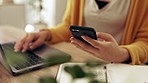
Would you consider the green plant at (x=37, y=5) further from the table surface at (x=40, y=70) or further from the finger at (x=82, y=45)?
the finger at (x=82, y=45)

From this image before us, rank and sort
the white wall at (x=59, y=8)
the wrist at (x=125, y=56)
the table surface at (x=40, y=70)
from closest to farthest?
the table surface at (x=40, y=70) → the wrist at (x=125, y=56) → the white wall at (x=59, y=8)

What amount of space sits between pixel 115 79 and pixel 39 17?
7.19 feet

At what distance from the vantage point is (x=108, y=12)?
3.22 feet

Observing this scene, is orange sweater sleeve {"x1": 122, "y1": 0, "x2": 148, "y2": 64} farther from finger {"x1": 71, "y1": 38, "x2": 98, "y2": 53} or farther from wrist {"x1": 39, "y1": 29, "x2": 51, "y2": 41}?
wrist {"x1": 39, "y1": 29, "x2": 51, "y2": 41}

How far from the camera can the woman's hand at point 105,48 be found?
2.25 ft

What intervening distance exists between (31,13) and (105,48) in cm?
222

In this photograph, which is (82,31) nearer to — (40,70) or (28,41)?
(40,70)

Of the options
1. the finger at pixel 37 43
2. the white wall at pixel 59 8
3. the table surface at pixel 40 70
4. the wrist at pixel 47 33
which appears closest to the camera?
the table surface at pixel 40 70

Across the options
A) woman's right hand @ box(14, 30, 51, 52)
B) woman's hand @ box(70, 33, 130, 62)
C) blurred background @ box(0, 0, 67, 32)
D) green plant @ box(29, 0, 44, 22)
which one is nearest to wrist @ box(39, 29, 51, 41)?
woman's right hand @ box(14, 30, 51, 52)

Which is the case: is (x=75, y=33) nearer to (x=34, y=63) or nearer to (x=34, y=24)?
(x=34, y=63)

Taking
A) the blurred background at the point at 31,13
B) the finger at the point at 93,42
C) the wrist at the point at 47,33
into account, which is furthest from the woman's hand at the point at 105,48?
the blurred background at the point at 31,13

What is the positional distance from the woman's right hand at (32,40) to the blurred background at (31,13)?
62.9 inches

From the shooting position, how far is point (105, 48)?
71 cm

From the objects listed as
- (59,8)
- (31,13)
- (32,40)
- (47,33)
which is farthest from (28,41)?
(31,13)
